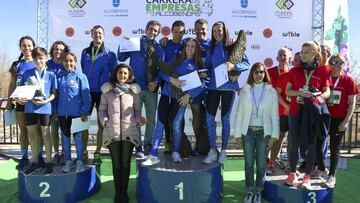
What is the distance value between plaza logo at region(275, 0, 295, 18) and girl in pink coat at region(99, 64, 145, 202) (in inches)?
151

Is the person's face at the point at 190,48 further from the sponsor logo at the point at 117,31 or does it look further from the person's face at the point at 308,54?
the sponsor logo at the point at 117,31

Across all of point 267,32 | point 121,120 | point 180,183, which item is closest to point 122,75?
point 121,120

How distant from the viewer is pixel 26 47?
4.12m

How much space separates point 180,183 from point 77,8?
4270 mm

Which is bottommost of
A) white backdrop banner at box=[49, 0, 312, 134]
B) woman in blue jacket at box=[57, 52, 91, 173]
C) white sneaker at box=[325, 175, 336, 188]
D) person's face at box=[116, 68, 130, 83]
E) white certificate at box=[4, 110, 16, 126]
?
white sneaker at box=[325, 175, 336, 188]

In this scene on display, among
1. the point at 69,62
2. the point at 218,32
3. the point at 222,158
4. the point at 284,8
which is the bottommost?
the point at 222,158

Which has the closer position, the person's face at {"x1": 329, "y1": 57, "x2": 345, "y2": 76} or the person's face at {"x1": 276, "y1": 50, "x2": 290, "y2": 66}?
the person's face at {"x1": 329, "y1": 57, "x2": 345, "y2": 76}

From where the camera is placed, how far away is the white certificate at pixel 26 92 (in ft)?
11.9

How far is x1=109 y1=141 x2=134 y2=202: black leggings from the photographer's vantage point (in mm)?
3705

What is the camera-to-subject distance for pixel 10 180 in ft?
15.8

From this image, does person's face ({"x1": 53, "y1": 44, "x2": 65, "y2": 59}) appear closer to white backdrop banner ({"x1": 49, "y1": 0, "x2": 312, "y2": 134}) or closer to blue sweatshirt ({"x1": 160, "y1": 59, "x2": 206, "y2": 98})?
blue sweatshirt ({"x1": 160, "y1": 59, "x2": 206, "y2": 98})

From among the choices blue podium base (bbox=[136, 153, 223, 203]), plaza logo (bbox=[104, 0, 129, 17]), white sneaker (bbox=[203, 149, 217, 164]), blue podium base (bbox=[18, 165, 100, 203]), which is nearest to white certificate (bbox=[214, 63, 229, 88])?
white sneaker (bbox=[203, 149, 217, 164])

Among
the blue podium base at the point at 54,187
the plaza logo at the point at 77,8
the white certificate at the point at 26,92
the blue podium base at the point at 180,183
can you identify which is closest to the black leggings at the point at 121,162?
the blue podium base at the point at 180,183

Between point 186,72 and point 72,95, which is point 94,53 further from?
point 186,72
